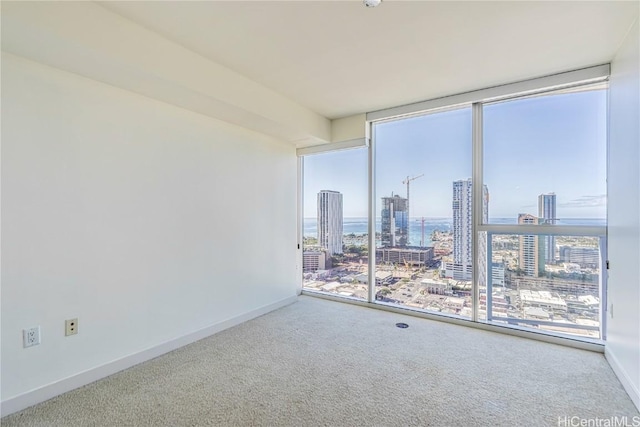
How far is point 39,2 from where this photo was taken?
5.26ft

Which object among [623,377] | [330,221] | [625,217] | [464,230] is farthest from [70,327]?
[625,217]

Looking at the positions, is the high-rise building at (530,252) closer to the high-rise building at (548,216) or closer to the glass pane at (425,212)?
the high-rise building at (548,216)

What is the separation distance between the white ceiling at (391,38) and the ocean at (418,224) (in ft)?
4.43

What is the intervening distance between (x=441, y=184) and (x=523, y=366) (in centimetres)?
189

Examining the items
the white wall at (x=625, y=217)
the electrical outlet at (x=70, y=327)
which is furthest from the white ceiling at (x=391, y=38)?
the electrical outlet at (x=70, y=327)

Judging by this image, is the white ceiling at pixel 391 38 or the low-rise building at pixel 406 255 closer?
the white ceiling at pixel 391 38

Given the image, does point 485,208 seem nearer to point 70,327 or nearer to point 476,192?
point 476,192

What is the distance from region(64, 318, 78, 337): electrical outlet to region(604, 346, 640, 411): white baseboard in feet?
12.1

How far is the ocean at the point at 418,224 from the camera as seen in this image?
108 inches

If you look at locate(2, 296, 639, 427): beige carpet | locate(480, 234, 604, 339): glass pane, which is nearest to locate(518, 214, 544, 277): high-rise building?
locate(480, 234, 604, 339): glass pane

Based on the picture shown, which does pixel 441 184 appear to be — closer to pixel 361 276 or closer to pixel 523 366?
pixel 361 276

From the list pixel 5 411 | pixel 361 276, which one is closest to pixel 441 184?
pixel 361 276

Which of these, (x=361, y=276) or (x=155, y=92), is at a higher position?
(x=155, y=92)

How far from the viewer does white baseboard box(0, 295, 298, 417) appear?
1851 mm
